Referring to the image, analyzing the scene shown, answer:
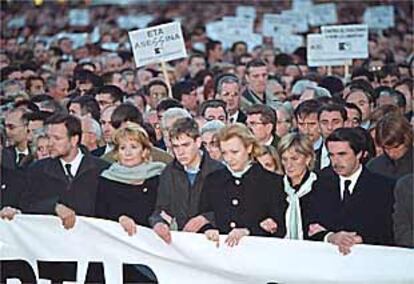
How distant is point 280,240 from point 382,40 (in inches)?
362

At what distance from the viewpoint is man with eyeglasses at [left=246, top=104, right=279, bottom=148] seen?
677 cm

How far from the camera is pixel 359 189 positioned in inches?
236

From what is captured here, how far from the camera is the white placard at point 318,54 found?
31.7 ft

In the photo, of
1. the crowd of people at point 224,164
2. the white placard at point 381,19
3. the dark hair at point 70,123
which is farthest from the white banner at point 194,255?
the white placard at point 381,19

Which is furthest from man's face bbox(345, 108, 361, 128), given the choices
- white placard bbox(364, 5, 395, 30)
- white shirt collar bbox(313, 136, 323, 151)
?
white placard bbox(364, 5, 395, 30)

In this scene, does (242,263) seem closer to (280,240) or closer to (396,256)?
(280,240)

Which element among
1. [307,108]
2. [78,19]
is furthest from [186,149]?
[78,19]

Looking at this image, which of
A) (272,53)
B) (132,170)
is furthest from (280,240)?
(272,53)

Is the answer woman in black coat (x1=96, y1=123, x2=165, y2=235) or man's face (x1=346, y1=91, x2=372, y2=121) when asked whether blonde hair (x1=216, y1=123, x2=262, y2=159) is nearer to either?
woman in black coat (x1=96, y1=123, x2=165, y2=235)

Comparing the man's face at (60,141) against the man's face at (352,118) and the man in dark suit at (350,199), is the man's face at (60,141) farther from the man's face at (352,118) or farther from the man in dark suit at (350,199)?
the man's face at (352,118)

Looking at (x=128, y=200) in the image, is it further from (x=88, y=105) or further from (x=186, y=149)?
(x=88, y=105)

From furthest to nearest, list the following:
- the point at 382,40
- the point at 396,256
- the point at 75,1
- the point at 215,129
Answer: the point at 75,1 → the point at 382,40 → the point at 215,129 → the point at 396,256

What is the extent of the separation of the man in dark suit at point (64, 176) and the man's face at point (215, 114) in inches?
40.1

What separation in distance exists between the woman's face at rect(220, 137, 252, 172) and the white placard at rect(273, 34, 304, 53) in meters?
7.68
